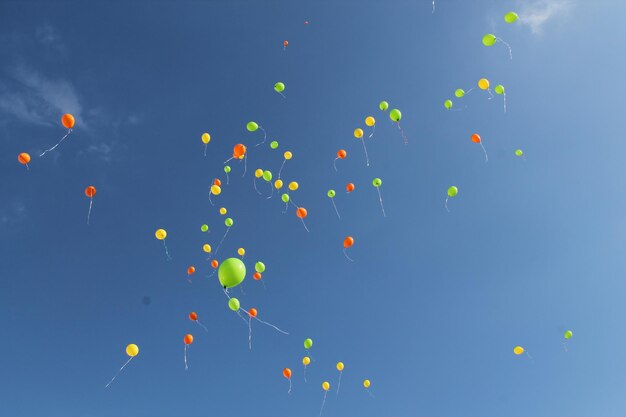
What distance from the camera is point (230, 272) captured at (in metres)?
6.84

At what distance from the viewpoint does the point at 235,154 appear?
8391mm

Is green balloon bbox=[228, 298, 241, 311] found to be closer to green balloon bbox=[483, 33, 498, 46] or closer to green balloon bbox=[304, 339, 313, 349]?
green balloon bbox=[304, 339, 313, 349]

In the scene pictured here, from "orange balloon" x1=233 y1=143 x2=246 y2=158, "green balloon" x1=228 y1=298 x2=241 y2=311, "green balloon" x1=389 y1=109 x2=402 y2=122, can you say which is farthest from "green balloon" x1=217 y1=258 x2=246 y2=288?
"green balloon" x1=389 y1=109 x2=402 y2=122

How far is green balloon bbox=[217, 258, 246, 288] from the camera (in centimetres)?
684


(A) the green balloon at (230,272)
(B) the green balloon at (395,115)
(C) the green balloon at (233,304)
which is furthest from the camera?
(B) the green balloon at (395,115)

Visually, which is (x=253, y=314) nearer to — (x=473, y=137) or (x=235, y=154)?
(x=235, y=154)

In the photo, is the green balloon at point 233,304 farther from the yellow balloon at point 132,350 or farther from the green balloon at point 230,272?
the yellow balloon at point 132,350

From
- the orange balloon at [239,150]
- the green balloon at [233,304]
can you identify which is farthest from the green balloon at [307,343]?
the orange balloon at [239,150]

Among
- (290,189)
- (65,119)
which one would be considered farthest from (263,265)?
(65,119)

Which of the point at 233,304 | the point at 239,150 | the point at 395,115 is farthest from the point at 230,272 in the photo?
the point at 395,115

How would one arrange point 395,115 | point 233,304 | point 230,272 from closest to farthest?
1. point 230,272
2. point 233,304
3. point 395,115

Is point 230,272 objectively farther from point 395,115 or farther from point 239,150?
point 395,115

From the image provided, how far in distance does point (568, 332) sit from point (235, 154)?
26.6 ft

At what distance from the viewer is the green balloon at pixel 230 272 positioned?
6.84m
